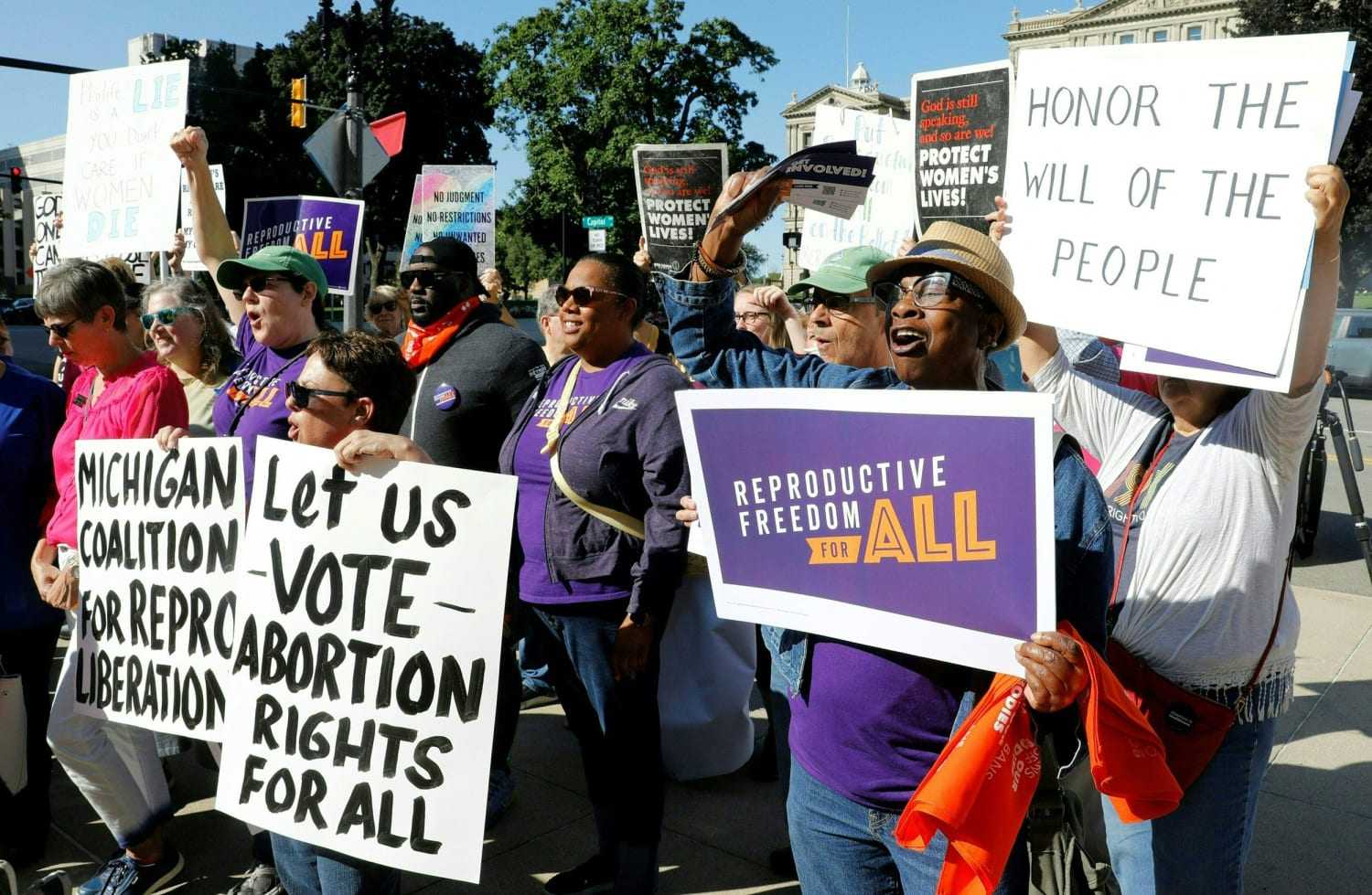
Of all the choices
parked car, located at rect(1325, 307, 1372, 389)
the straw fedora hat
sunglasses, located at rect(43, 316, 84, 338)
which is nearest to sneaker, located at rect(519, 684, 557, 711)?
sunglasses, located at rect(43, 316, 84, 338)

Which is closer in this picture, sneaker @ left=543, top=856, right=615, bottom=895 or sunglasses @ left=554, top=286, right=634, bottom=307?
sunglasses @ left=554, top=286, right=634, bottom=307

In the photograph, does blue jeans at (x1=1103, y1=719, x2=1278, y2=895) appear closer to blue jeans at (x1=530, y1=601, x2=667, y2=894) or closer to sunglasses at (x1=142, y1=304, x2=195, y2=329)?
blue jeans at (x1=530, y1=601, x2=667, y2=894)

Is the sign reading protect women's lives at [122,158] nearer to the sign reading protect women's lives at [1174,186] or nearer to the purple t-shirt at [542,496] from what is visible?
the purple t-shirt at [542,496]

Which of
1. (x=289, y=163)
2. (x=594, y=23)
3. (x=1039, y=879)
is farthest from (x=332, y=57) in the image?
(x=1039, y=879)

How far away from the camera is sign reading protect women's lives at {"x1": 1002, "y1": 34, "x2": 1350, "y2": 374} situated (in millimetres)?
2029

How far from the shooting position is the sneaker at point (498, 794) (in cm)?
385

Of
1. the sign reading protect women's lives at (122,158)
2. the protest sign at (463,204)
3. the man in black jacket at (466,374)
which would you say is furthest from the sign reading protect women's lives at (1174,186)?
the protest sign at (463,204)

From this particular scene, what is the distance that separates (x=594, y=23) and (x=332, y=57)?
35.8 ft

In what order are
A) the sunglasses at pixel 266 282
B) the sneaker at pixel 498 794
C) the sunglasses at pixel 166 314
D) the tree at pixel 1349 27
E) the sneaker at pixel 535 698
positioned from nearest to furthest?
the sunglasses at pixel 266 282, the sneaker at pixel 498 794, the sunglasses at pixel 166 314, the sneaker at pixel 535 698, the tree at pixel 1349 27

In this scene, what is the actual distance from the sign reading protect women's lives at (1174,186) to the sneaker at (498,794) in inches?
104

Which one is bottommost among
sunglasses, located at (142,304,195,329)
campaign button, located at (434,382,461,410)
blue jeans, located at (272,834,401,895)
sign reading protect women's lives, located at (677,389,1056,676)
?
blue jeans, located at (272,834,401,895)

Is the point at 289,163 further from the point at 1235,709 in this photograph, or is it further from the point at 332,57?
the point at 1235,709

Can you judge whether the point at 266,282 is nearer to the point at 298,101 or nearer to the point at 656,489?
the point at 656,489

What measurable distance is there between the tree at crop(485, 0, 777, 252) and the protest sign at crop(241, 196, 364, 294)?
36.8m
